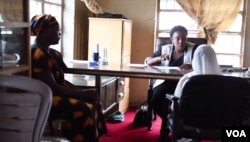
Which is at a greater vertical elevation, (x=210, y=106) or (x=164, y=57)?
(x=164, y=57)

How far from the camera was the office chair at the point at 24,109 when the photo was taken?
1.52 meters

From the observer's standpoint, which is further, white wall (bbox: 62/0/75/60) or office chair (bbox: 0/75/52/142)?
white wall (bbox: 62/0/75/60)

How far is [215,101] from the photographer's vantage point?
2.40 metres

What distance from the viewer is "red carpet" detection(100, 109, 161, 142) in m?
3.60

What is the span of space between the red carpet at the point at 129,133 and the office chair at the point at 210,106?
1147mm

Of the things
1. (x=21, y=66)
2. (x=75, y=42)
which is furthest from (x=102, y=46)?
(x=21, y=66)

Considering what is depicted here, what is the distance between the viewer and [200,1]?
15.8 ft

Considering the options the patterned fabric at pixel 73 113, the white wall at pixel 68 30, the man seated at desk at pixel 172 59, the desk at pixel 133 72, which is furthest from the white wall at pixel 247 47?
the patterned fabric at pixel 73 113

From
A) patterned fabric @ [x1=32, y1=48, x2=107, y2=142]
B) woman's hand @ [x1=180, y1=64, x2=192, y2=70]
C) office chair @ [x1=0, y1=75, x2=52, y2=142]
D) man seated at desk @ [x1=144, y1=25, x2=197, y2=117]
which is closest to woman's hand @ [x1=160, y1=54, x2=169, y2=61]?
man seated at desk @ [x1=144, y1=25, x2=197, y2=117]

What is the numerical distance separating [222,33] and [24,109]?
399 centimetres

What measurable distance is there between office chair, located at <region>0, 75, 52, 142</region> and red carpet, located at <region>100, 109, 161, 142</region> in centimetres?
198

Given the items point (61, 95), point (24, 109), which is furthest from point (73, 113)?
point (24, 109)
